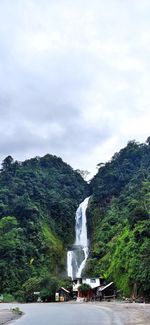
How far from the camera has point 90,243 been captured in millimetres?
92688

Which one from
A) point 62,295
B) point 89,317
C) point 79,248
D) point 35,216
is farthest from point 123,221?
point 89,317

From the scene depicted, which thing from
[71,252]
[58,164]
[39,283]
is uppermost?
[58,164]

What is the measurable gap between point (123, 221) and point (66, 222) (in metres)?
23.9

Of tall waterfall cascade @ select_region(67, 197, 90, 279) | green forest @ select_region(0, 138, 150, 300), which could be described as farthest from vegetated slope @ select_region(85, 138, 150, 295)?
tall waterfall cascade @ select_region(67, 197, 90, 279)

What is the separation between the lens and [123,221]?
3066 inches

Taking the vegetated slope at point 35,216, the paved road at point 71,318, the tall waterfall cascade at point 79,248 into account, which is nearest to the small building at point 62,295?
the vegetated slope at point 35,216

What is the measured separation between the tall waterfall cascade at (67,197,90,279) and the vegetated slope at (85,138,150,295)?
1.96 meters

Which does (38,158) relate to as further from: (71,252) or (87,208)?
(71,252)

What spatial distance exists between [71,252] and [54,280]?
2132 centimetres

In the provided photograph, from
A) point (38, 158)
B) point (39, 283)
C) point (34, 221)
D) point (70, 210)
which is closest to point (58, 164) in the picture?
point (38, 158)

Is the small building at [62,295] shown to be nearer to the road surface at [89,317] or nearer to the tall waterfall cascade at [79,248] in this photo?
the tall waterfall cascade at [79,248]

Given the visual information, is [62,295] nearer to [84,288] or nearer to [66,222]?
[84,288]

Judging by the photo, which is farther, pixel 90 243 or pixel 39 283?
pixel 90 243

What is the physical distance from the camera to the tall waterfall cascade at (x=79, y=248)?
83.9m
